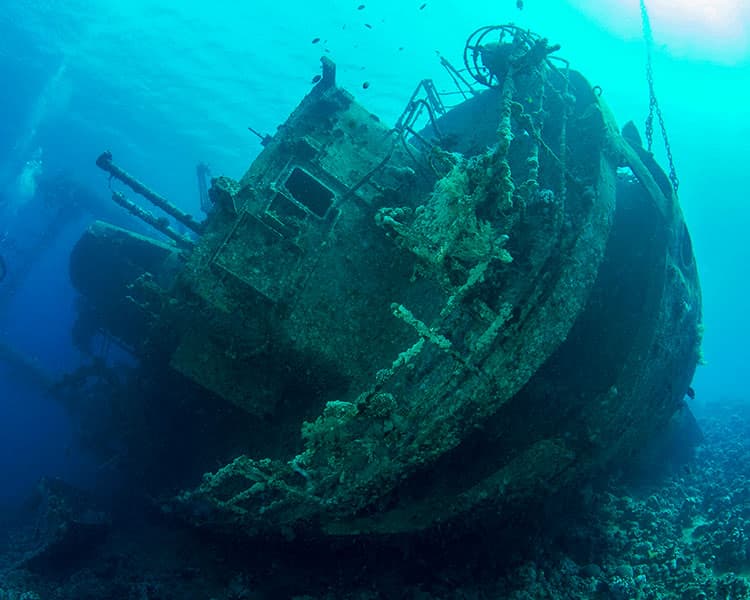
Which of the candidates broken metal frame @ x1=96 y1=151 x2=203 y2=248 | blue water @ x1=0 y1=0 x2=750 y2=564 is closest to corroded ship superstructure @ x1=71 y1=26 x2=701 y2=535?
broken metal frame @ x1=96 y1=151 x2=203 y2=248

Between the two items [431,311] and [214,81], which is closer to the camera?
[431,311]

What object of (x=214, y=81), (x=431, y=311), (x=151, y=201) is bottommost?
(x=151, y=201)

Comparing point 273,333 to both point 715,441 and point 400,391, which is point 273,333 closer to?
point 400,391

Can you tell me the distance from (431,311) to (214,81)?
3405 cm

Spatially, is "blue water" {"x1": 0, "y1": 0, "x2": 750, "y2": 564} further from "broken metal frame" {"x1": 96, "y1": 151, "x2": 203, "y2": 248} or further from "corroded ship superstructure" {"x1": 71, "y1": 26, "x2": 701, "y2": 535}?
"corroded ship superstructure" {"x1": 71, "y1": 26, "x2": 701, "y2": 535}

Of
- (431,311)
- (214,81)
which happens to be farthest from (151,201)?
(214,81)

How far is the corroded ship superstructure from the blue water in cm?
1427

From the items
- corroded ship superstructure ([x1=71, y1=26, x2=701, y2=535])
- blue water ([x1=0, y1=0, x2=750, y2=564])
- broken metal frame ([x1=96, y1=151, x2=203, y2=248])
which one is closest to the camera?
corroded ship superstructure ([x1=71, y1=26, x2=701, y2=535])

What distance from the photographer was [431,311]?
5012 millimetres

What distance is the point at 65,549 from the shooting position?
274 inches

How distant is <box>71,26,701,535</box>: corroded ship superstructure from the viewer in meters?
3.95

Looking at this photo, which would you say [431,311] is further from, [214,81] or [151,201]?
[214,81]

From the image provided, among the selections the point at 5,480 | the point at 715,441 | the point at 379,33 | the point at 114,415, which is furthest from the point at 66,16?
the point at 715,441

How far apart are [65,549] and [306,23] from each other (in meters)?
30.8
